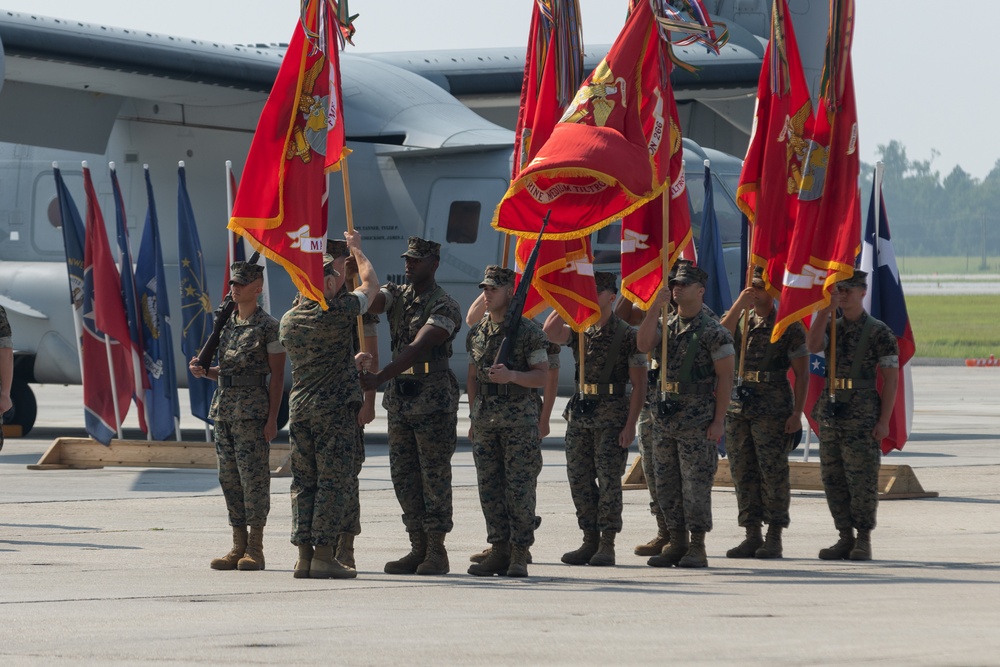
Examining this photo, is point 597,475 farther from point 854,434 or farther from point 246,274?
point 246,274

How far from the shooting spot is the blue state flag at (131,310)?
15188mm

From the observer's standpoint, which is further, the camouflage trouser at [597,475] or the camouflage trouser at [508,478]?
the camouflage trouser at [597,475]

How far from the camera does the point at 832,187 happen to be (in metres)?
10.2

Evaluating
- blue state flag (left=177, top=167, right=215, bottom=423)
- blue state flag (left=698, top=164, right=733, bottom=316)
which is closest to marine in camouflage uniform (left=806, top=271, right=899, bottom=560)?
blue state flag (left=698, top=164, right=733, bottom=316)

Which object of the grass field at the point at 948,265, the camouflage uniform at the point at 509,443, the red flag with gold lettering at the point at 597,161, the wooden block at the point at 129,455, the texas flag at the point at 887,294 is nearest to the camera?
the camouflage uniform at the point at 509,443

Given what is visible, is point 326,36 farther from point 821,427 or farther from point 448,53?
point 448,53

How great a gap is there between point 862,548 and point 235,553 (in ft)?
11.8

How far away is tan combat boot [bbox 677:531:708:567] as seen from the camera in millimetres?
9008

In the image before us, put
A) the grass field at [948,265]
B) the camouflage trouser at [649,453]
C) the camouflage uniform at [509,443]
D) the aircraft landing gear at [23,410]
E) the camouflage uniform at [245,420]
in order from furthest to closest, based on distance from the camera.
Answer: the grass field at [948,265]
the aircraft landing gear at [23,410]
the camouflage trouser at [649,453]
the camouflage uniform at [245,420]
the camouflage uniform at [509,443]

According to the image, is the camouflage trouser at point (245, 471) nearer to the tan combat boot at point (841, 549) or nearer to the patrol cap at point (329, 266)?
the patrol cap at point (329, 266)

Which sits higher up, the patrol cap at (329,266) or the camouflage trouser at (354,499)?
the patrol cap at (329,266)

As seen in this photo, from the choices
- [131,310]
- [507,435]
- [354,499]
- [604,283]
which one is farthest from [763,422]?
[131,310]

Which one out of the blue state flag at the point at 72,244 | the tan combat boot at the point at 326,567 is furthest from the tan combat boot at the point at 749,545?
the blue state flag at the point at 72,244

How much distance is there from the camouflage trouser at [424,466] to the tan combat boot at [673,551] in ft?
4.06
